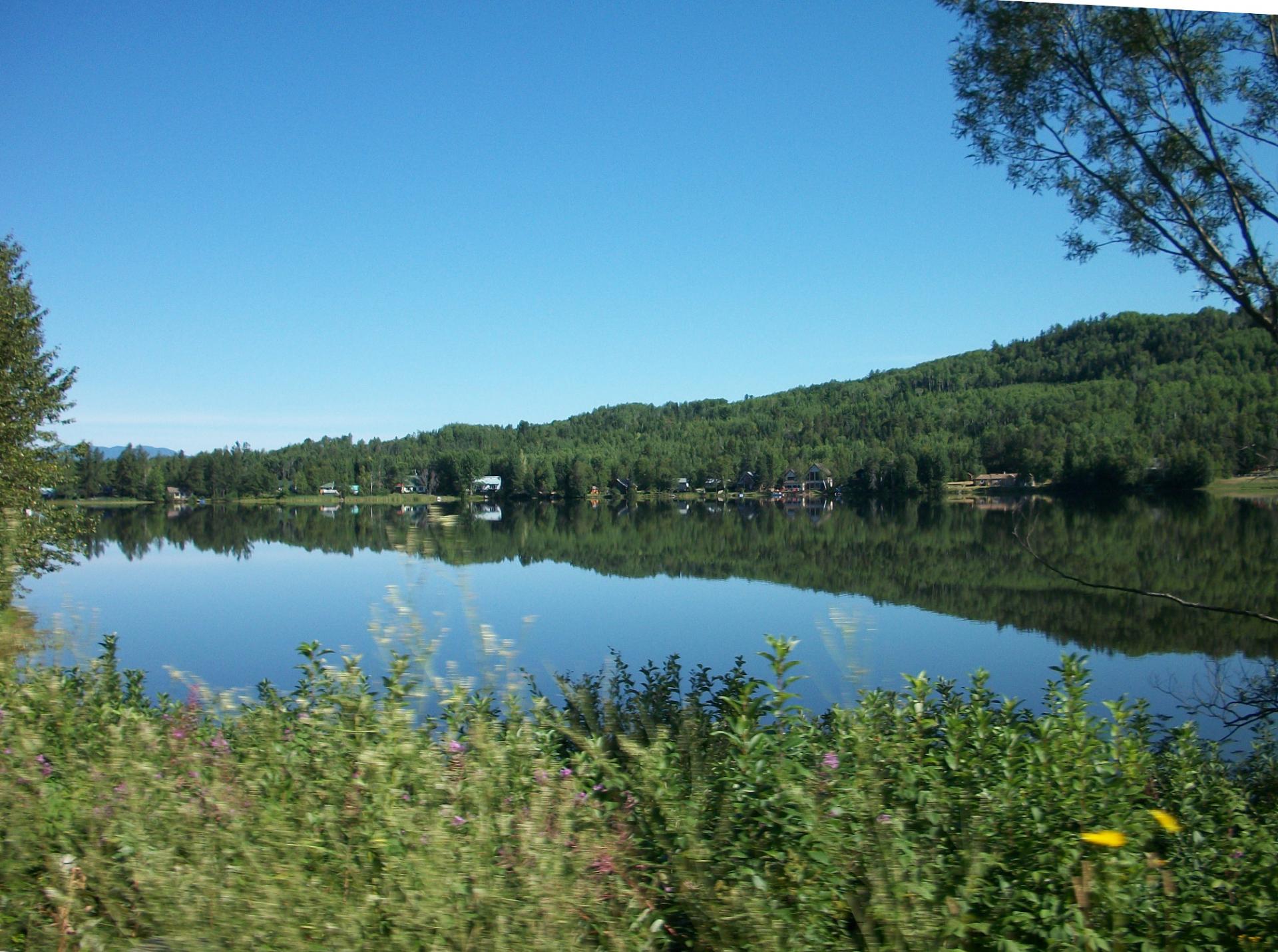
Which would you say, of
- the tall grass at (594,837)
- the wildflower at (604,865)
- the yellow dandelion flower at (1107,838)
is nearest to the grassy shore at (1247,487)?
the tall grass at (594,837)

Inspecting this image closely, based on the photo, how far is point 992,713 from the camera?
218 centimetres

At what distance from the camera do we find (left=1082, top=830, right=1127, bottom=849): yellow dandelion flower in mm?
1357

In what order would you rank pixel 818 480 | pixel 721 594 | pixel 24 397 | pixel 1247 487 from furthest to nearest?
pixel 818 480
pixel 721 594
pixel 1247 487
pixel 24 397

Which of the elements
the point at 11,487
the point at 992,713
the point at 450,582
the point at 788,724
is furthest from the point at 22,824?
the point at 11,487

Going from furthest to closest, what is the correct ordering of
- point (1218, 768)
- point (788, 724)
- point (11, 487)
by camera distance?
point (11, 487) < point (1218, 768) < point (788, 724)

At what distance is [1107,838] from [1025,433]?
213 inches

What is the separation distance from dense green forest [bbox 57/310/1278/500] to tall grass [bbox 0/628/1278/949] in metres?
2.64

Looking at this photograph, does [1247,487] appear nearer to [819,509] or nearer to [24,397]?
[24,397]

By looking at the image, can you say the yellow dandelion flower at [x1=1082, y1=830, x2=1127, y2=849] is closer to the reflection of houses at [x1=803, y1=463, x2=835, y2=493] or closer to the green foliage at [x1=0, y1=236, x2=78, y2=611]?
the green foliage at [x1=0, y1=236, x2=78, y2=611]

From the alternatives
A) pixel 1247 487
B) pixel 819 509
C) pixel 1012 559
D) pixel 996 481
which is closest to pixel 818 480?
pixel 819 509

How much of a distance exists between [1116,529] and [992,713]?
421 cm

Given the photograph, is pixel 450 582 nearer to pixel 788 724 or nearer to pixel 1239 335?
pixel 788 724

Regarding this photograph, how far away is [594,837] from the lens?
1.47 meters

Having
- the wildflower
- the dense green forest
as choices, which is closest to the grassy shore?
the dense green forest
